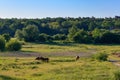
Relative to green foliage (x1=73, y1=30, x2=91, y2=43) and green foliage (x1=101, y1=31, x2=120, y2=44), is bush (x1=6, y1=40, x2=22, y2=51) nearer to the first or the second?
green foliage (x1=73, y1=30, x2=91, y2=43)

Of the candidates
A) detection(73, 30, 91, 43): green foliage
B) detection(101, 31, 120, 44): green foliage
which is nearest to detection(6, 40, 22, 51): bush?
detection(73, 30, 91, 43): green foliage

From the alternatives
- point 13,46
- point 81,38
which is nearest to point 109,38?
point 81,38

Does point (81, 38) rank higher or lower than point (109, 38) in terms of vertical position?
higher

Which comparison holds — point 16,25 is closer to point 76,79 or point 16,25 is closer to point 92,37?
point 92,37

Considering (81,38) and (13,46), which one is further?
(81,38)

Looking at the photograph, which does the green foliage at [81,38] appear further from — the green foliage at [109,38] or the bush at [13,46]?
the bush at [13,46]

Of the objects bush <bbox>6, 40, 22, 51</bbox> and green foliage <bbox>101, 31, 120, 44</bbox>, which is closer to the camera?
bush <bbox>6, 40, 22, 51</bbox>

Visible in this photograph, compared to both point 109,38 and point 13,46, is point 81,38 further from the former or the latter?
point 13,46

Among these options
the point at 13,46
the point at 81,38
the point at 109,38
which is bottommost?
the point at 109,38

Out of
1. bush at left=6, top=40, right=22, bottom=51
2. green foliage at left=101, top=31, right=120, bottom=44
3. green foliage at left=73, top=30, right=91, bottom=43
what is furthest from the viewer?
green foliage at left=101, top=31, right=120, bottom=44

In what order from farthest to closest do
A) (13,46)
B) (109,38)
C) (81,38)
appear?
(109,38), (81,38), (13,46)

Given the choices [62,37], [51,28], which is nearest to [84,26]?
[51,28]

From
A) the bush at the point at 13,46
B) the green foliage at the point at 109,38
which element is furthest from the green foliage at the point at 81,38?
the bush at the point at 13,46

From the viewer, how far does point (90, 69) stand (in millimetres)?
45281
